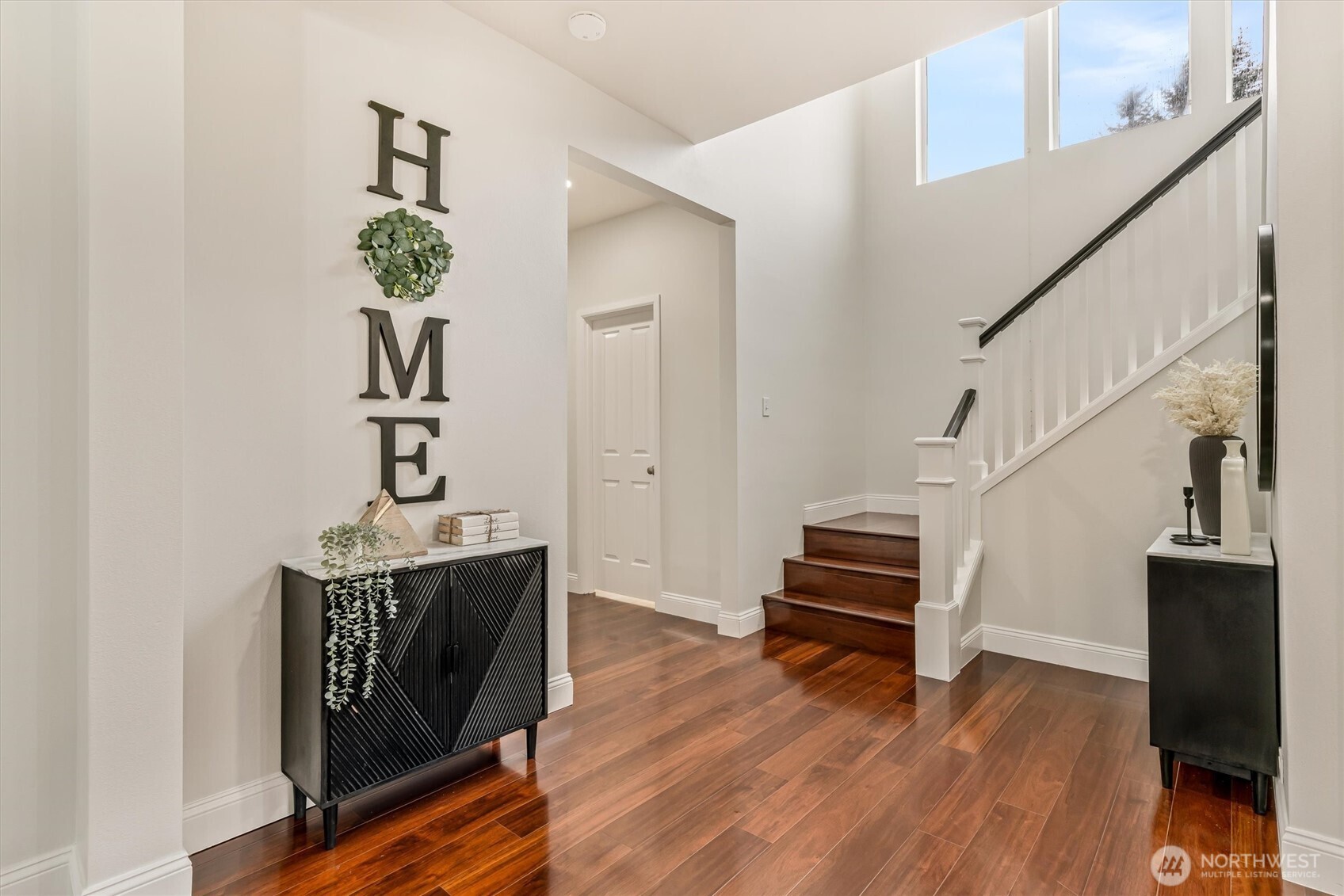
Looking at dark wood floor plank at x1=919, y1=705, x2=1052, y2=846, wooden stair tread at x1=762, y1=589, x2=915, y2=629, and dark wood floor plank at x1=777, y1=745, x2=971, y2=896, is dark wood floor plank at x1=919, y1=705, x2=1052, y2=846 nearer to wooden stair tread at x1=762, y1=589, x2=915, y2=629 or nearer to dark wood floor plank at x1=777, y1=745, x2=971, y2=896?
dark wood floor plank at x1=777, y1=745, x2=971, y2=896

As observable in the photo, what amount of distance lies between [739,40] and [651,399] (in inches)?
95.6

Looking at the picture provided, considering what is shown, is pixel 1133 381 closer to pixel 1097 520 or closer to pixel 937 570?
pixel 1097 520

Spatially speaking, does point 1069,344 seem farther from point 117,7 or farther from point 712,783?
point 117,7

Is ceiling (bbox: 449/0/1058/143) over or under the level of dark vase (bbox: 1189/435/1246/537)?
over

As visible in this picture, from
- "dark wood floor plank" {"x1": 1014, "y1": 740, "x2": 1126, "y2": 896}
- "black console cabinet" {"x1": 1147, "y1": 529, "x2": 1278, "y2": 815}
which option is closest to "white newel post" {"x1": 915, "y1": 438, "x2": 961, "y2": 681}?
"dark wood floor plank" {"x1": 1014, "y1": 740, "x2": 1126, "y2": 896}

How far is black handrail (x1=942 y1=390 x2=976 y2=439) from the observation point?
3.53 metres

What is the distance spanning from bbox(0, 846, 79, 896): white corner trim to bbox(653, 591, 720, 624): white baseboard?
308 cm

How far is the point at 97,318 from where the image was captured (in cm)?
163

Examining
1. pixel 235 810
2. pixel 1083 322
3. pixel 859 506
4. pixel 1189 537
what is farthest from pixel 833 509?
pixel 235 810

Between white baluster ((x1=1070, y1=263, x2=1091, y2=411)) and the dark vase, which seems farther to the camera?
white baluster ((x1=1070, y1=263, x2=1091, y2=411))

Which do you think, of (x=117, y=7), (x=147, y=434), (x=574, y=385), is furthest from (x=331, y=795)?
(x=574, y=385)

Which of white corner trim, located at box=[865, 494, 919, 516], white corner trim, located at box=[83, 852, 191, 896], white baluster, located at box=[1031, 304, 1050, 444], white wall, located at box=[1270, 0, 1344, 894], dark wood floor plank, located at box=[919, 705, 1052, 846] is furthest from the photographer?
white corner trim, located at box=[865, 494, 919, 516]

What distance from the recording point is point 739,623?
401 cm

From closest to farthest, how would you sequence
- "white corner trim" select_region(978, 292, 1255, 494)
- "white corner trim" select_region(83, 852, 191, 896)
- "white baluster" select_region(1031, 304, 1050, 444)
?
1. "white corner trim" select_region(83, 852, 191, 896)
2. "white corner trim" select_region(978, 292, 1255, 494)
3. "white baluster" select_region(1031, 304, 1050, 444)
